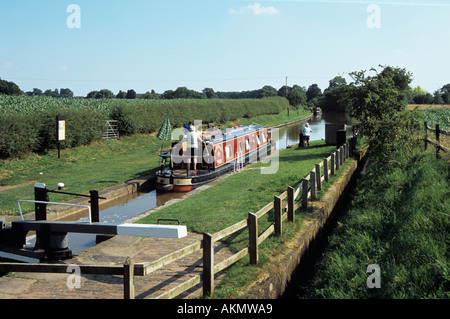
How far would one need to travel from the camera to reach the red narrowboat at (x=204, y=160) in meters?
14.0

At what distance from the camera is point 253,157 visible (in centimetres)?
1866

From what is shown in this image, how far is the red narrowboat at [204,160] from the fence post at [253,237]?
8133 mm

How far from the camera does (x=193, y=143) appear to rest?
45.8 feet

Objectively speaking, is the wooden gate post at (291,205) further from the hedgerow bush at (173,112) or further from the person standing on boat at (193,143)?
the hedgerow bush at (173,112)

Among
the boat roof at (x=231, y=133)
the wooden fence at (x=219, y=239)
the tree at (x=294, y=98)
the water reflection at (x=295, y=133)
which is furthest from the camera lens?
the tree at (x=294, y=98)

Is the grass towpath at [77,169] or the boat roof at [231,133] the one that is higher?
the boat roof at [231,133]

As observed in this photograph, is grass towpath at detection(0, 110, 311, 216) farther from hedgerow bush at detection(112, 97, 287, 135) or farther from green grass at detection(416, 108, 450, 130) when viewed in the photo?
green grass at detection(416, 108, 450, 130)

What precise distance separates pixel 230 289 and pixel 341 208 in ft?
24.7

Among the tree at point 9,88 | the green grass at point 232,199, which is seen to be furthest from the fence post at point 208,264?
the tree at point 9,88

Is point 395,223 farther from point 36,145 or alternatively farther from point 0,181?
point 36,145

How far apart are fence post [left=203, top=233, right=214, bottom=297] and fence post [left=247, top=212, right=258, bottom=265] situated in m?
1.07
